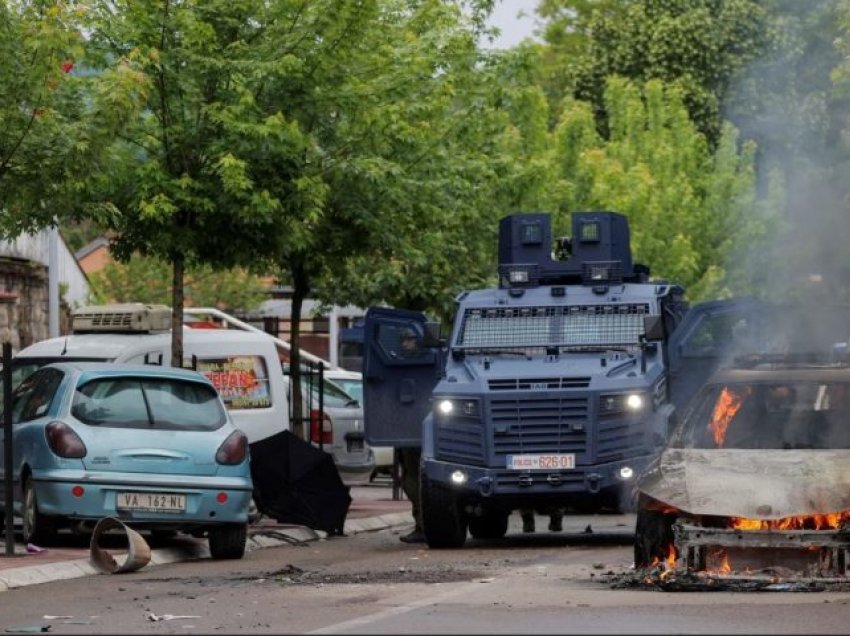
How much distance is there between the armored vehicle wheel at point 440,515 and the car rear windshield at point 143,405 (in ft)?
7.49

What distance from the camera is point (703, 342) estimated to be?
21.0 metres

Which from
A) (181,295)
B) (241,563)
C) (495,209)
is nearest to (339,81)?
(181,295)

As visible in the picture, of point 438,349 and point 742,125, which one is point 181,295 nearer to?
point 438,349

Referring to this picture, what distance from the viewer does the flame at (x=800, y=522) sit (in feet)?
45.7

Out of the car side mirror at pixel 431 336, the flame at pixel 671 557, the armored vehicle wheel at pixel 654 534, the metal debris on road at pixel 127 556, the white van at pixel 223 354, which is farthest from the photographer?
the white van at pixel 223 354

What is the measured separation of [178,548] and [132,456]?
1.74m

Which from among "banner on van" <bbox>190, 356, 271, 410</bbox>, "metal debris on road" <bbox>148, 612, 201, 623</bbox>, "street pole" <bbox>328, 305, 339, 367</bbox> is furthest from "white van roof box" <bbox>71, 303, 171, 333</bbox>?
"street pole" <bbox>328, 305, 339, 367</bbox>

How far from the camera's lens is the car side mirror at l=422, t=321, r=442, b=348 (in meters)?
21.2

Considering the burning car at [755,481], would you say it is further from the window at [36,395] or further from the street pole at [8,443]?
the window at [36,395]

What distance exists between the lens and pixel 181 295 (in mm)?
23578

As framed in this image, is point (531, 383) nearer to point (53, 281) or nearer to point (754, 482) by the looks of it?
point (754, 482)

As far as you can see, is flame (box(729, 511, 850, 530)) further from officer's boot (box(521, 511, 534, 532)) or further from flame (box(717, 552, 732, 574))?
officer's boot (box(521, 511, 534, 532))

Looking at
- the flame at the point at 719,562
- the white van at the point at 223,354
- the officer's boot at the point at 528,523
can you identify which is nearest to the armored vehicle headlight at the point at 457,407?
the officer's boot at the point at 528,523

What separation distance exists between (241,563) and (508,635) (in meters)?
8.67
